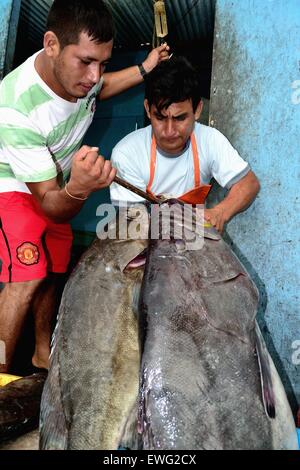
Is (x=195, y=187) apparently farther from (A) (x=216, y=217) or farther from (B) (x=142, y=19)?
(B) (x=142, y=19)

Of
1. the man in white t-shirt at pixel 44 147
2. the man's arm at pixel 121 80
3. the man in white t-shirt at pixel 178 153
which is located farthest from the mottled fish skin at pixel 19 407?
the man's arm at pixel 121 80

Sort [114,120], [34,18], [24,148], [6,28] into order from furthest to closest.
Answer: [114,120] → [34,18] → [6,28] → [24,148]

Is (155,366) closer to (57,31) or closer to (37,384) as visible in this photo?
(37,384)

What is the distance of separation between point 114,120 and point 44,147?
2758mm

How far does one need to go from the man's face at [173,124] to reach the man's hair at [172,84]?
0.04 meters

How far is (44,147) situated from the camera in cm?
288

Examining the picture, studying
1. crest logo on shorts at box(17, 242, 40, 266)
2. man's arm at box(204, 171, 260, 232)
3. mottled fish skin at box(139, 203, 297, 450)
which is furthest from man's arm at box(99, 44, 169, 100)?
mottled fish skin at box(139, 203, 297, 450)

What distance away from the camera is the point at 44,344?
354 centimetres

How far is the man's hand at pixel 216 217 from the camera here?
2496 mm

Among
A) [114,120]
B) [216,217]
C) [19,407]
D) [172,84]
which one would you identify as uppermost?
[172,84]

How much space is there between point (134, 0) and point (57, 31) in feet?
5.39

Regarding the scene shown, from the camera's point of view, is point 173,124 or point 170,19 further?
point 170,19

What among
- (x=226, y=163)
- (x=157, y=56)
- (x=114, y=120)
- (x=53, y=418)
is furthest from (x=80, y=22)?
(x=114, y=120)
